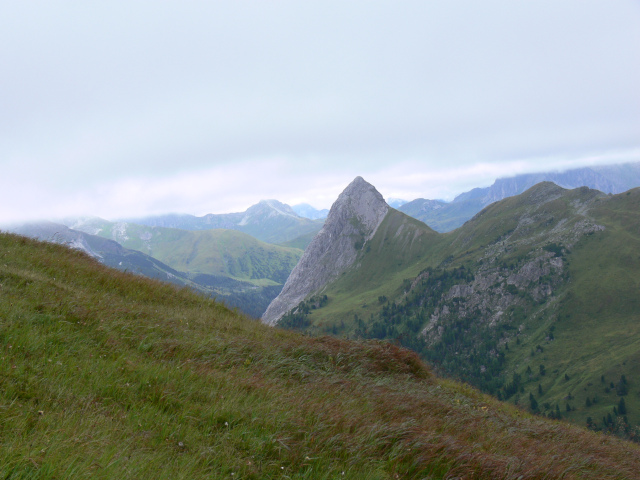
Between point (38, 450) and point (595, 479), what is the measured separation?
937 centimetres

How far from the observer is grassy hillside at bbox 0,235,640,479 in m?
4.37

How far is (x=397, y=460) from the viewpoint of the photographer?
5797 mm

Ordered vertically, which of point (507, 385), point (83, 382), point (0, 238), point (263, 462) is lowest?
point (507, 385)

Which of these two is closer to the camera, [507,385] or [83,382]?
[83,382]

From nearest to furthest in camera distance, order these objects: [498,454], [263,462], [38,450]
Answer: [38,450]
[263,462]
[498,454]

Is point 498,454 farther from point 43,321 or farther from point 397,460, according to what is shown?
point 43,321

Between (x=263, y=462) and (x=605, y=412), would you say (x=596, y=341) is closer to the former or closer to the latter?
(x=605, y=412)

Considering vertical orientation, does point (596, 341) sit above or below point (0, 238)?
below

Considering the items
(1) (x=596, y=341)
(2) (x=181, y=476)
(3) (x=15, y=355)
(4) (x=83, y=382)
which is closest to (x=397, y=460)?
(2) (x=181, y=476)

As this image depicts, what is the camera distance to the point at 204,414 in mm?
5754

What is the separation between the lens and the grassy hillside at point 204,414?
4371 mm

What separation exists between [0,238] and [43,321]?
1104 centimetres

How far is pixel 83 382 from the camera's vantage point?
19.1ft

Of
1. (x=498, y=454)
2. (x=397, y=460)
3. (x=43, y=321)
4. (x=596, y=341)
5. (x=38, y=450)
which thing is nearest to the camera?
(x=38, y=450)
